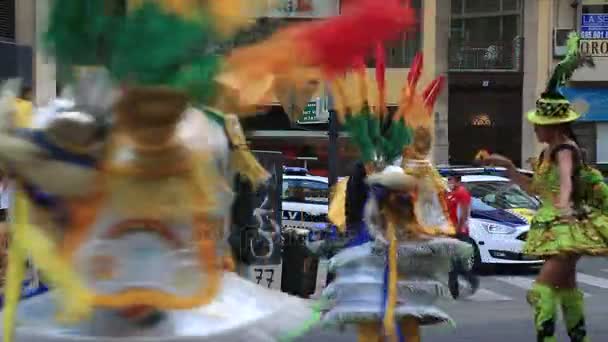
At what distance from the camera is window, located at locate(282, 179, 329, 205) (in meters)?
17.3

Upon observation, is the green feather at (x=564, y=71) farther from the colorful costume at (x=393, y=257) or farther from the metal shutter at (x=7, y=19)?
the metal shutter at (x=7, y=19)

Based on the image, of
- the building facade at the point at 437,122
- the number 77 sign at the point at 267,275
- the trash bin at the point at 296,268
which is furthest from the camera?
the building facade at the point at 437,122

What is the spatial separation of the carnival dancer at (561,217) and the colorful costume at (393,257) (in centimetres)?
49

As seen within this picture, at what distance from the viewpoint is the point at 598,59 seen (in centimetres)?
2944

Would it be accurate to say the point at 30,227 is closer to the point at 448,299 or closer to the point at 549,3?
the point at 448,299

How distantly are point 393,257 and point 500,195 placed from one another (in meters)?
11.2

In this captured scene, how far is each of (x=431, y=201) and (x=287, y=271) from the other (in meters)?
5.57

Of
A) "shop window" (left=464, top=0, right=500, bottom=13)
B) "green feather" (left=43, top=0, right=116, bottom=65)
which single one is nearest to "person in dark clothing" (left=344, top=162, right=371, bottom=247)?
"green feather" (left=43, top=0, right=116, bottom=65)

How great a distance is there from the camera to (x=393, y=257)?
6.41 meters

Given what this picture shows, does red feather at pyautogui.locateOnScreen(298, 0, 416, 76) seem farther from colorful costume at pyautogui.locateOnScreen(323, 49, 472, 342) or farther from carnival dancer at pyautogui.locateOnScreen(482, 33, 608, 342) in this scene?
carnival dancer at pyautogui.locateOnScreen(482, 33, 608, 342)

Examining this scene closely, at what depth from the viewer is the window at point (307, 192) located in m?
17.3

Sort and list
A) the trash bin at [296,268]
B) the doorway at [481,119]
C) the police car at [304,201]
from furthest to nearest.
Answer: the doorway at [481,119], the police car at [304,201], the trash bin at [296,268]

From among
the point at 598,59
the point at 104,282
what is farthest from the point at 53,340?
the point at 598,59

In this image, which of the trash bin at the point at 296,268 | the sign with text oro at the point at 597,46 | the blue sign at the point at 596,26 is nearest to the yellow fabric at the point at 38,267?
the trash bin at the point at 296,268
